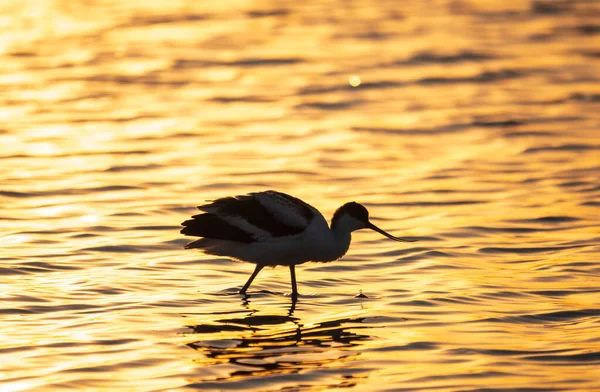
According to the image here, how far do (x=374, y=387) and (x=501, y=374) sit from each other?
1.02 meters

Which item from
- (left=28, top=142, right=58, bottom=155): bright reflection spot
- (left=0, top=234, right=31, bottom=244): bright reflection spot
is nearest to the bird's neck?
(left=0, top=234, right=31, bottom=244): bright reflection spot

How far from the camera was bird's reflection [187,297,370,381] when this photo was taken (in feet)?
33.7

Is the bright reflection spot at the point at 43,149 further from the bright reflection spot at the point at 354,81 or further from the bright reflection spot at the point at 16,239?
the bright reflection spot at the point at 354,81

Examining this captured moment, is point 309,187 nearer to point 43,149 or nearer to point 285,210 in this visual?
point 43,149

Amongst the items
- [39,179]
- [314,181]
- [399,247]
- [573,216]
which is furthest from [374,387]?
[39,179]

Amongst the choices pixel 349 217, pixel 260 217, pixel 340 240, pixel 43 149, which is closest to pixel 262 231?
pixel 260 217

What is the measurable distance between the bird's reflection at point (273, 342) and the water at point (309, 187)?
33mm

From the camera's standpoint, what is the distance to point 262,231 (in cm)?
1266

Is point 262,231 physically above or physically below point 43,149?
below

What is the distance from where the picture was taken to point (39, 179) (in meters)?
18.1

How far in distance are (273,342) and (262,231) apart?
1.92m

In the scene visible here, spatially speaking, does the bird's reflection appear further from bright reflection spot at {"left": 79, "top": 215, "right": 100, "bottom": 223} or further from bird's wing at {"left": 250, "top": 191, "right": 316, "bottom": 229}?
bright reflection spot at {"left": 79, "top": 215, "right": 100, "bottom": 223}

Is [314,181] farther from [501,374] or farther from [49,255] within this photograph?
[501,374]

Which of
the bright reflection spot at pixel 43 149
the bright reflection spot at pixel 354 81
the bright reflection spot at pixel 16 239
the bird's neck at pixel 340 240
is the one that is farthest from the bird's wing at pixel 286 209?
the bright reflection spot at pixel 354 81
